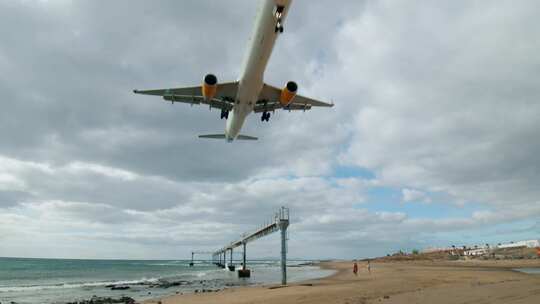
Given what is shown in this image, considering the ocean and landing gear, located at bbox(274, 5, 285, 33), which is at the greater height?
landing gear, located at bbox(274, 5, 285, 33)

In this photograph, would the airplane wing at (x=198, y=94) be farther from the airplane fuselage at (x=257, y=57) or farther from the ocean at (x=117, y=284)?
the ocean at (x=117, y=284)

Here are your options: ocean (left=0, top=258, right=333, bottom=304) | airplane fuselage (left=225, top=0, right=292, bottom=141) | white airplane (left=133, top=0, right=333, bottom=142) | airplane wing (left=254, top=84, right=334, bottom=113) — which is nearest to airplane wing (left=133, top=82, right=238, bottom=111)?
white airplane (left=133, top=0, right=333, bottom=142)

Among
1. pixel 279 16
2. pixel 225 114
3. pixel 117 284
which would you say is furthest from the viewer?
pixel 117 284

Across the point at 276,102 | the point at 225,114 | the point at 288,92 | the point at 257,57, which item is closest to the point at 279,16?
the point at 257,57

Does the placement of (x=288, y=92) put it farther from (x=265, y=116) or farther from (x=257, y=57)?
(x=257, y=57)

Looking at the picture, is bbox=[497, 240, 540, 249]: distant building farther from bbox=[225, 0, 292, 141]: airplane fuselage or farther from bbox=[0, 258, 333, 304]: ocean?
bbox=[225, 0, 292, 141]: airplane fuselage

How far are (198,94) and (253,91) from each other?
6000 millimetres

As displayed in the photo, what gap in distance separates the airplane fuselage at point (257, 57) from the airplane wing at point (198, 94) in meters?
1.05

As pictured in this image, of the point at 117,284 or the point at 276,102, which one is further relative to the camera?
the point at 117,284

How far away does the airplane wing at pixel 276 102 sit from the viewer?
29.4m

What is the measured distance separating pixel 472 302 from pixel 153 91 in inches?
898

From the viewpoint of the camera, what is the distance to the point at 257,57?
2162 centimetres

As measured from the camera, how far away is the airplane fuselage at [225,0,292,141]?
62.4 feet

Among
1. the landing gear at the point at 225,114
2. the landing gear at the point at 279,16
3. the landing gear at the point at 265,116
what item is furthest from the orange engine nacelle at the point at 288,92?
the landing gear at the point at 279,16
